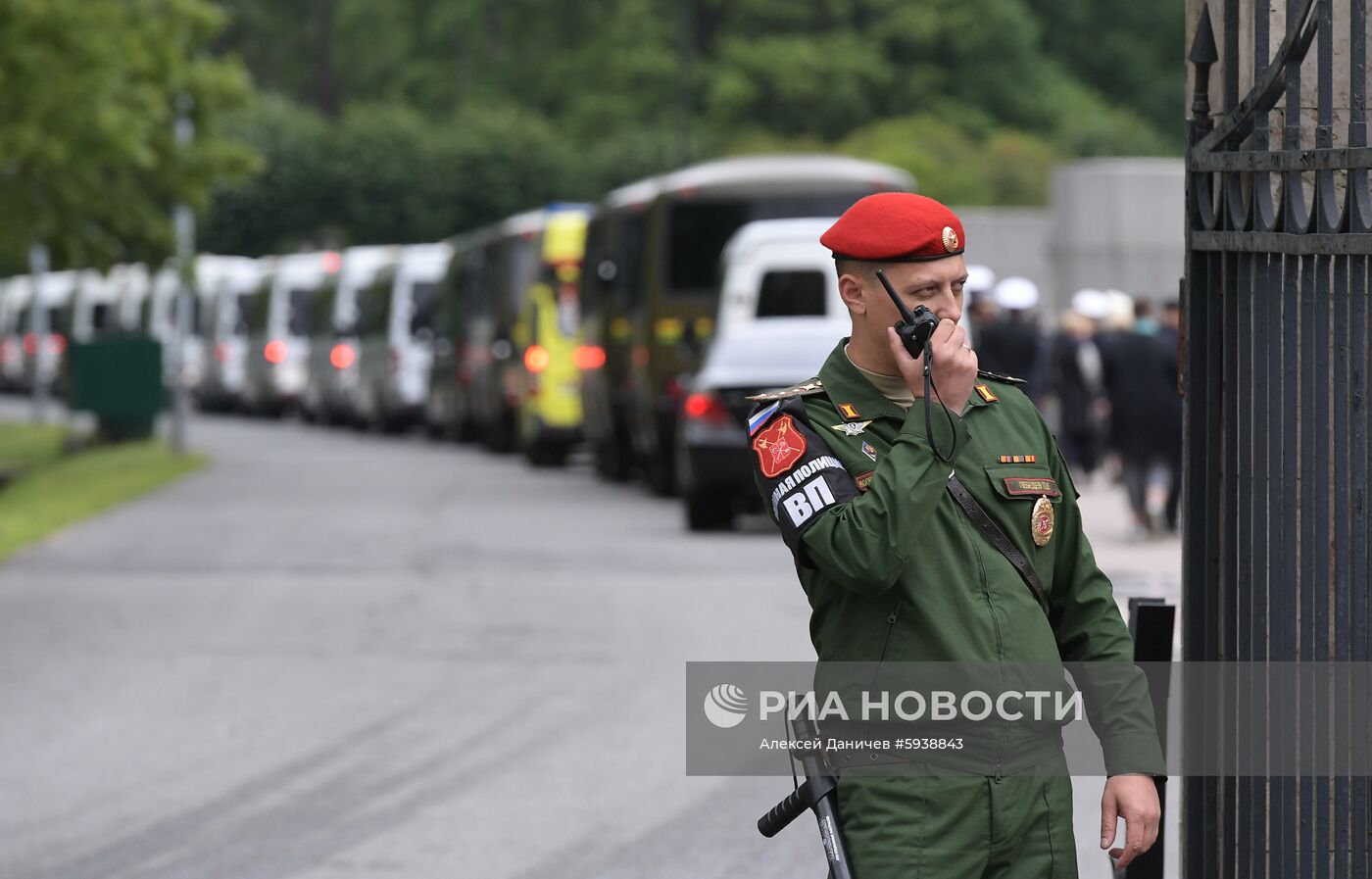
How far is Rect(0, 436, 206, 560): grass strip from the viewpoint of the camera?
1983 cm

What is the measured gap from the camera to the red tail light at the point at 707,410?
18.4 m

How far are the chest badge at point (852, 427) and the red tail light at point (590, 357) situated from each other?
22.2m

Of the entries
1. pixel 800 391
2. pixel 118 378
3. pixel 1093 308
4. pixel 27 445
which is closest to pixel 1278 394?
pixel 800 391

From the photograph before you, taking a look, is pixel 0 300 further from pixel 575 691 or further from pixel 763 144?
pixel 575 691

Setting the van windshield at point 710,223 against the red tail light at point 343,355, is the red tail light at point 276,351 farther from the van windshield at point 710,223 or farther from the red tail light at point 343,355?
the van windshield at point 710,223

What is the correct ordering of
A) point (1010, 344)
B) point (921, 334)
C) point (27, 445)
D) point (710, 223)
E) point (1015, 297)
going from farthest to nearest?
point (27, 445), point (710, 223), point (1015, 297), point (1010, 344), point (921, 334)

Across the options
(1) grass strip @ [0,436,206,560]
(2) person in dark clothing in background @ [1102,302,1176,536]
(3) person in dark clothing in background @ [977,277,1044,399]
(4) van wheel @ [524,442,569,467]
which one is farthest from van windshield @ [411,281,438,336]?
(2) person in dark clothing in background @ [1102,302,1176,536]

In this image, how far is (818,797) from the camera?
3.83 m

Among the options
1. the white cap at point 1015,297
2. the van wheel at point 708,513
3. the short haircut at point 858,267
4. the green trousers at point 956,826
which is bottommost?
the van wheel at point 708,513

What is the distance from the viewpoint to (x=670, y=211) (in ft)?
77.3

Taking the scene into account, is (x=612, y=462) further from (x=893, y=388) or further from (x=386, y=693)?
(x=893, y=388)

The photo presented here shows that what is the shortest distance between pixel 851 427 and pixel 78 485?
73.6ft

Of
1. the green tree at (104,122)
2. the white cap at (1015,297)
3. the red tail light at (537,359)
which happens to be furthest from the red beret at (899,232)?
the red tail light at (537,359)

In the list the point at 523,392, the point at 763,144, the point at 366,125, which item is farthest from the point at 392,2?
the point at 523,392
